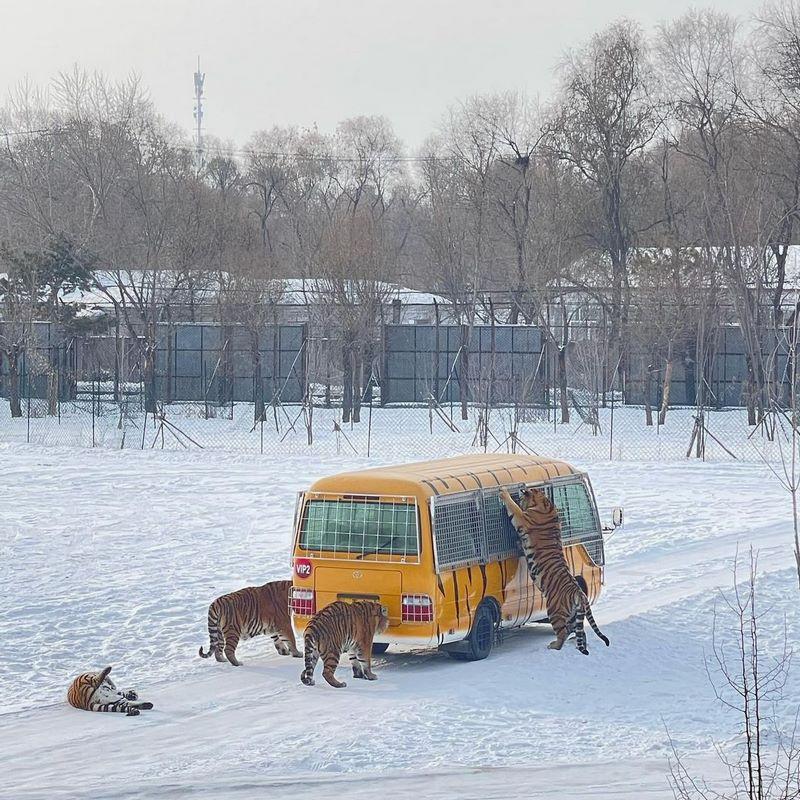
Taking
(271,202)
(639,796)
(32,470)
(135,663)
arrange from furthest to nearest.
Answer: (271,202) → (32,470) → (135,663) → (639,796)

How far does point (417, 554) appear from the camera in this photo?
12531 millimetres

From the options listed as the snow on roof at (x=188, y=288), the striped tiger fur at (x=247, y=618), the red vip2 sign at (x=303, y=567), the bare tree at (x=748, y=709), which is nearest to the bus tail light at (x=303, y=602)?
the red vip2 sign at (x=303, y=567)

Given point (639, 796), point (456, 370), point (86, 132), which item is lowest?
point (639, 796)

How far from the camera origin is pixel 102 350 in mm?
49719

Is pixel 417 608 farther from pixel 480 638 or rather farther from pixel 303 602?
pixel 303 602

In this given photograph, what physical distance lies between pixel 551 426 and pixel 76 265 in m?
17.1

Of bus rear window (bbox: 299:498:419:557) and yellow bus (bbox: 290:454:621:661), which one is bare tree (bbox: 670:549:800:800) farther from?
bus rear window (bbox: 299:498:419:557)

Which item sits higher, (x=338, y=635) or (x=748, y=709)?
Result: (x=338, y=635)

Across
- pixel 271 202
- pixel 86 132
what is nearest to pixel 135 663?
pixel 86 132

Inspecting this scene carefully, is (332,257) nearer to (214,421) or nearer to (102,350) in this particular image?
(214,421)

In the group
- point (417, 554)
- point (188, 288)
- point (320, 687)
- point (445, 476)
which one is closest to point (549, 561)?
point (445, 476)

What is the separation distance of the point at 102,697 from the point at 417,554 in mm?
3048

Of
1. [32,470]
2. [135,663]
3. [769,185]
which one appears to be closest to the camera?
[135,663]

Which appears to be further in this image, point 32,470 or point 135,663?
point 32,470
